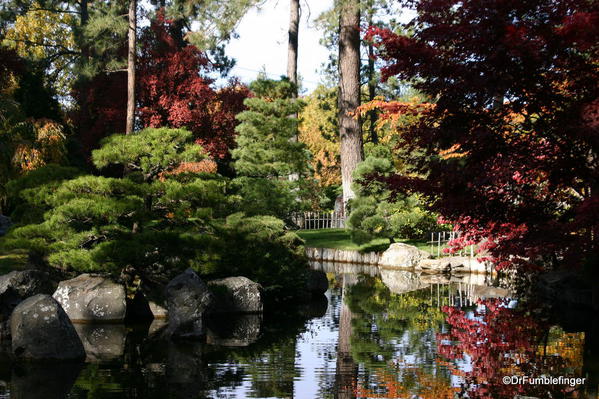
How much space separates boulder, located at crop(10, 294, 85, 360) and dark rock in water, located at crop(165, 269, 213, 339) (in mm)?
1730

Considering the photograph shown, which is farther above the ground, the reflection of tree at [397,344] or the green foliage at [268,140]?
the green foliage at [268,140]

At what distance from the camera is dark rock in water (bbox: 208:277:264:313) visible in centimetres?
1226

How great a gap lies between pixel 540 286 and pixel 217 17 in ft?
46.5

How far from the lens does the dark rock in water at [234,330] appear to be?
9820mm

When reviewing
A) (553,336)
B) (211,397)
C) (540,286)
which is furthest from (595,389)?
(540,286)

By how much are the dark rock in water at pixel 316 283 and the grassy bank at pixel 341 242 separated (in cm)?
721

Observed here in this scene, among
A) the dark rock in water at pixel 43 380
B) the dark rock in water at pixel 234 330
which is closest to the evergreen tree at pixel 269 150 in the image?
the dark rock in water at pixel 234 330

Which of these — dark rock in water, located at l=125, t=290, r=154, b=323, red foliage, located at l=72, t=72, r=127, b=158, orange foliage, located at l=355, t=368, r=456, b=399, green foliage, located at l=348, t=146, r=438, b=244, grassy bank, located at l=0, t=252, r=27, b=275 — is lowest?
orange foliage, located at l=355, t=368, r=456, b=399

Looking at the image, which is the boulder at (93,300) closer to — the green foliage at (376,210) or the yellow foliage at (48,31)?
the green foliage at (376,210)

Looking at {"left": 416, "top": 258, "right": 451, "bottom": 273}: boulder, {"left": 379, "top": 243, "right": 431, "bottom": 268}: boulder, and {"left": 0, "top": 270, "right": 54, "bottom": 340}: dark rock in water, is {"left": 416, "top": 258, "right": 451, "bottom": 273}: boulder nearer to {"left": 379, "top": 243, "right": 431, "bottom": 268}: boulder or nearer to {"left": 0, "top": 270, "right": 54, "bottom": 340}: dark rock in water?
{"left": 379, "top": 243, "right": 431, "bottom": 268}: boulder

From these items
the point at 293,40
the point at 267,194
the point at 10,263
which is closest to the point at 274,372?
the point at 267,194

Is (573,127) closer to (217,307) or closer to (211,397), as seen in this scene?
(211,397)

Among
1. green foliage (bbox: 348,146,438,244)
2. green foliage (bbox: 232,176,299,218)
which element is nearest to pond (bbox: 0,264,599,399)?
green foliage (bbox: 232,176,299,218)

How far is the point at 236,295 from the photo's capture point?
12344 mm
